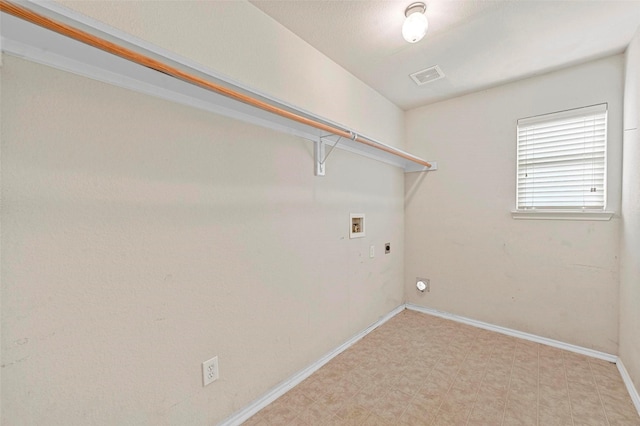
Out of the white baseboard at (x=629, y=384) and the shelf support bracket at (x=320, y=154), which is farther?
the shelf support bracket at (x=320, y=154)

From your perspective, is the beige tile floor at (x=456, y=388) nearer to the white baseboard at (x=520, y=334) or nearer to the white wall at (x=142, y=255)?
the white baseboard at (x=520, y=334)

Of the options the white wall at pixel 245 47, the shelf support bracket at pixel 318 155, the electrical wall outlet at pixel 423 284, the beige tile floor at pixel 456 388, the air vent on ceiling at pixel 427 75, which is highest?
the air vent on ceiling at pixel 427 75

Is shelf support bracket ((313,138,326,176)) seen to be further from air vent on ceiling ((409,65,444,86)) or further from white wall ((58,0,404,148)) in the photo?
air vent on ceiling ((409,65,444,86))

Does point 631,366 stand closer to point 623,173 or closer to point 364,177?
point 623,173

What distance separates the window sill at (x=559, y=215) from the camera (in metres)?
2.06

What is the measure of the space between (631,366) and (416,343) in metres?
1.31

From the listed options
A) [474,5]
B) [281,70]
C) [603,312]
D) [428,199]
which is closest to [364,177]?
[428,199]

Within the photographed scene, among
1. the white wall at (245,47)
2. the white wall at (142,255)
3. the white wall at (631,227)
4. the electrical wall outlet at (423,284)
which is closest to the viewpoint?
the white wall at (142,255)

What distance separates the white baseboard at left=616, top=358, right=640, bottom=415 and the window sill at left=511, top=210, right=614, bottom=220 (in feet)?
3.43

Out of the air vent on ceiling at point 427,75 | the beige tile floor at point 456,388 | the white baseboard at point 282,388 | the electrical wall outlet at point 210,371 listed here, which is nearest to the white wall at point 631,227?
the beige tile floor at point 456,388

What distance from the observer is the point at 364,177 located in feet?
8.11

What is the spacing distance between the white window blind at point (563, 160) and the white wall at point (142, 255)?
1970mm

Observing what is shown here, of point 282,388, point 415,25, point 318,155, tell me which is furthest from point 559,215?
point 282,388

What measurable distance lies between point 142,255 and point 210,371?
0.69 m
